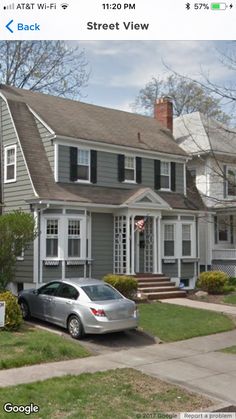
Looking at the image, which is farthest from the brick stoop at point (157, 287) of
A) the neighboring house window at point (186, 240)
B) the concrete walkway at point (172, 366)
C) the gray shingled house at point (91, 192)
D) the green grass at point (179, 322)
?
the concrete walkway at point (172, 366)

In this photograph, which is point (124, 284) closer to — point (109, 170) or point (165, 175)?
point (109, 170)

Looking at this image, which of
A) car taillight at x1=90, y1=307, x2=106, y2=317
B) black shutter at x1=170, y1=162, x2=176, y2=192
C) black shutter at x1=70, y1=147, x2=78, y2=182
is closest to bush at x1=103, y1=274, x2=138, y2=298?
black shutter at x1=70, y1=147, x2=78, y2=182

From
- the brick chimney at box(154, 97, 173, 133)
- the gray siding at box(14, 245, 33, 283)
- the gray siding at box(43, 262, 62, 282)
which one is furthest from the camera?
the brick chimney at box(154, 97, 173, 133)

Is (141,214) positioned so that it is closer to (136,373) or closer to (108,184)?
(108,184)

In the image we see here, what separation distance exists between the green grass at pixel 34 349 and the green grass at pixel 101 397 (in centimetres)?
146

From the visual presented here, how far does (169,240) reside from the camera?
23.8m

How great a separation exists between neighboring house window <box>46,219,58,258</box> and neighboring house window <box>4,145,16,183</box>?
254 cm

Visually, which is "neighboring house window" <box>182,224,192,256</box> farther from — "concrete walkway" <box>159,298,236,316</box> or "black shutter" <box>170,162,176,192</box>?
"concrete walkway" <box>159,298,236,316</box>

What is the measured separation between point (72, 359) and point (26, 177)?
10252mm

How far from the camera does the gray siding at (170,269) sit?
2335 cm

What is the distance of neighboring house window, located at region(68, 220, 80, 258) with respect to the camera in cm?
2020

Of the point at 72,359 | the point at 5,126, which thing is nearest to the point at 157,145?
the point at 5,126

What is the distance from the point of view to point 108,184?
22297mm

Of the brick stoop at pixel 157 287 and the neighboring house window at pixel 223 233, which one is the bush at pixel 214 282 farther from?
the neighboring house window at pixel 223 233
